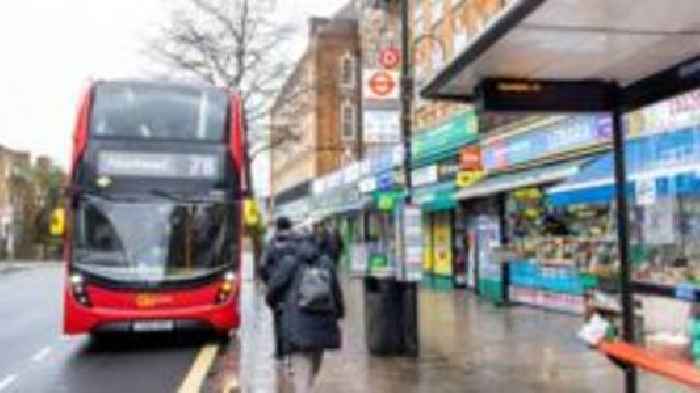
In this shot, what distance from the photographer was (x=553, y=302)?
24.0m

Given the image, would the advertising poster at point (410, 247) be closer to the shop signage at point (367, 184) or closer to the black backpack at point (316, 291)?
the black backpack at point (316, 291)

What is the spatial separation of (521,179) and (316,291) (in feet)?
47.8

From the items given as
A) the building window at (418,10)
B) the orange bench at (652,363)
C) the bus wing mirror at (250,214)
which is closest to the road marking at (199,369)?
the bus wing mirror at (250,214)

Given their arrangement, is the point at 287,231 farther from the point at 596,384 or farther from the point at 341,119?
the point at 341,119

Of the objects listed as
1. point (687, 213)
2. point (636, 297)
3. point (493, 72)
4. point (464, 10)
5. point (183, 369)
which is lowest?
point (183, 369)

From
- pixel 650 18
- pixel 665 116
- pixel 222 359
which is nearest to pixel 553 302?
pixel 665 116

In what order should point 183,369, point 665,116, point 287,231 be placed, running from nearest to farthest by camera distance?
point 287,231, point 183,369, point 665,116

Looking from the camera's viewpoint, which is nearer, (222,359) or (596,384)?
(596,384)

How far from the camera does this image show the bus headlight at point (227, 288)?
18641 mm

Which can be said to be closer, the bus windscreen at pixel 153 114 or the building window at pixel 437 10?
the bus windscreen at pixel 153 114

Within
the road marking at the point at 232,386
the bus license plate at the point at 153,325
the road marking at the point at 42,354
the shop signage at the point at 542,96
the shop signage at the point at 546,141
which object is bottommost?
the road marking at the point at 232,386

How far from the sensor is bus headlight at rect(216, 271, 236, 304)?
18.6 meters

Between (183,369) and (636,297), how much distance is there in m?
8.17

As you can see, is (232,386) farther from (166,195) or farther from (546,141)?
(546,141)
